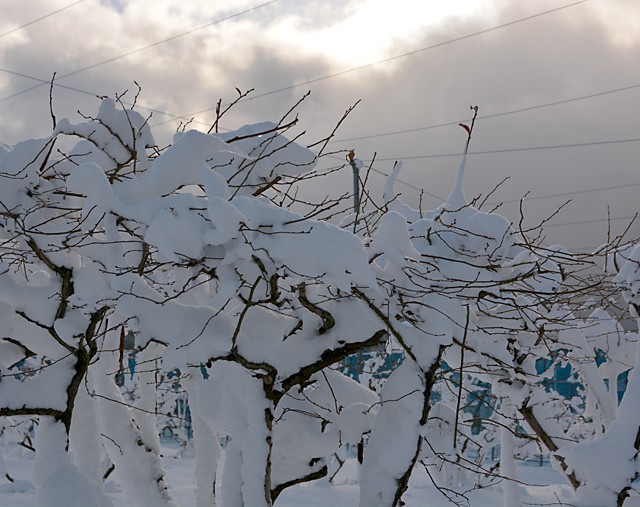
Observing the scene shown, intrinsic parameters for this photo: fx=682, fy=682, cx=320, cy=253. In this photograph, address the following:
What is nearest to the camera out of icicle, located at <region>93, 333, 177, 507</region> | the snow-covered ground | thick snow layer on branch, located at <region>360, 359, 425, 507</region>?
thick snow layer on branch, located at <region>360, 359, 425, 507</region>

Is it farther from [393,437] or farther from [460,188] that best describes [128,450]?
[460,188]

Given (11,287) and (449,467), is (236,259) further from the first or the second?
(449,467)

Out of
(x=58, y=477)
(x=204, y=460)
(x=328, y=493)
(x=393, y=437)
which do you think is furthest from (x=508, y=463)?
(x=328, y=493)

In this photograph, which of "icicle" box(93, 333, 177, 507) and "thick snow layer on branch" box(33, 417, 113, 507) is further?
"icicle" box(93, 333, 177, 507)

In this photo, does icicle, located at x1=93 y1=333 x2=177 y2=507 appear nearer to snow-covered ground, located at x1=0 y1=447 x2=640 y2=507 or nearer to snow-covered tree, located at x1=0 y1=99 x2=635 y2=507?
snow-covered tree, located at x1=0 y1=99 x2=635 y2=507

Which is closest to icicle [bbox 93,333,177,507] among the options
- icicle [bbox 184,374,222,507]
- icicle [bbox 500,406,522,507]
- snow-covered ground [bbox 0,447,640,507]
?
icicle [bbox 184,374,222,507]

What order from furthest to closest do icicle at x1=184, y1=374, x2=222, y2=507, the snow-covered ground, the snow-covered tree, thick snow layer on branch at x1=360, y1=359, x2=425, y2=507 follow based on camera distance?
the snow-covered ground, icicle at x1=184, y1=374, x2=222, y2=507, thick snow layer on branch at x1=360, y1=359, x2=425, y2=507, the snow-covered tree

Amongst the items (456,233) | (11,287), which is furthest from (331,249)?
(11,287)

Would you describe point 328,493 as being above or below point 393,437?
above

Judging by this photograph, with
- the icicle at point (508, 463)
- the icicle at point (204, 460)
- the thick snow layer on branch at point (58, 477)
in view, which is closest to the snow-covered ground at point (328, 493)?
the icicle at point (508, 463)

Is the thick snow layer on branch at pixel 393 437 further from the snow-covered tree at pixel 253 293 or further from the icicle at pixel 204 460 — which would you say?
the icicle at pixel 204 460

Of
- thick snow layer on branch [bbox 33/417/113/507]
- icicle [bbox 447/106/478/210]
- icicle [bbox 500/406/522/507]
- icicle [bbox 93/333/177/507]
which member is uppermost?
icicle [bbox 447/106/478/210]

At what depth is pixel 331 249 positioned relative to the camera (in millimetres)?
3078

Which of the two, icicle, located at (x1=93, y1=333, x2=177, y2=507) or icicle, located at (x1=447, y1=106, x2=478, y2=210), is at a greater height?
icicle, located at (x1=447, y1=106, x2=478, y2=210)
